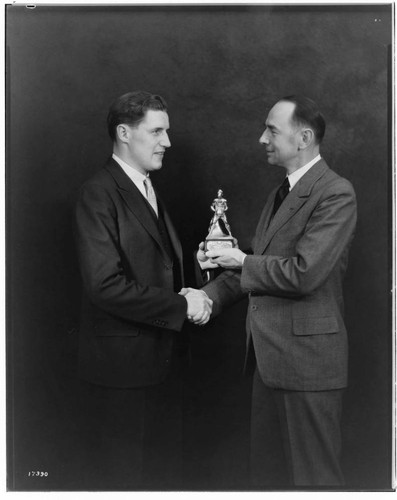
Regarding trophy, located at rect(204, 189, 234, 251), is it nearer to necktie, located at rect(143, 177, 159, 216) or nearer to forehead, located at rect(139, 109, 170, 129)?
necktie, located at rect(143, 177, 159, 216)

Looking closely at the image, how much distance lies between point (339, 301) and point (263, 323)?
0.43 metres

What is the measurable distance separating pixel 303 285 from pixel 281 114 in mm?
966

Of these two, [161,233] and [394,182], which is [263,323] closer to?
[161,233]

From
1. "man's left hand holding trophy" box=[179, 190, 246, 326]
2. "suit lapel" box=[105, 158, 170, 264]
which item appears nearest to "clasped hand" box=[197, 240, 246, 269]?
"man's left hand holding trophy" box=[179, 190, 246, 326]

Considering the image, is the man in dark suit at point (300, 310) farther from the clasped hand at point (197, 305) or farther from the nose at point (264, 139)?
the clasped hand at point (197, 305)

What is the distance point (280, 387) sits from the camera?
342 centimetres

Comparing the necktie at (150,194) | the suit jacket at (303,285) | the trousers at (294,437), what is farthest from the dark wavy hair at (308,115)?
the trousers at (294,437)

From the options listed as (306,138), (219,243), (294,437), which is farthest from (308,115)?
(294,437)

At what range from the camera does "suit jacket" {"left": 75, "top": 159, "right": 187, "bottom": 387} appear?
135 inches

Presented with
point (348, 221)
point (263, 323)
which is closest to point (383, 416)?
point (263, 323)

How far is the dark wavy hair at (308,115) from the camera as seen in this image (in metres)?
3.57

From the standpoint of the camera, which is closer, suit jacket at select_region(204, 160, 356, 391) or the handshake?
suit jacket at select_region(204, 160, 356, 391)

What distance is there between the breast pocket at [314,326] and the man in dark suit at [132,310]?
52 centimetres

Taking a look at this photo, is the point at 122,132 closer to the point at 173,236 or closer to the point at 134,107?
the point at 134,107
